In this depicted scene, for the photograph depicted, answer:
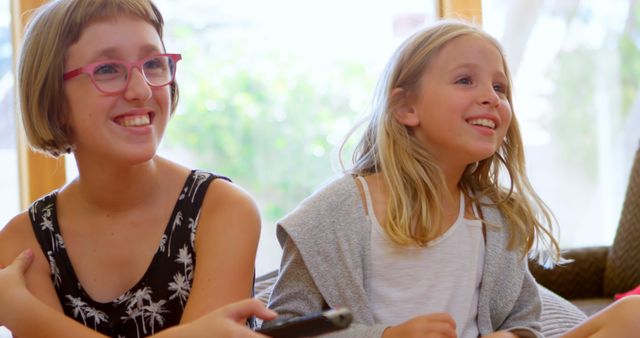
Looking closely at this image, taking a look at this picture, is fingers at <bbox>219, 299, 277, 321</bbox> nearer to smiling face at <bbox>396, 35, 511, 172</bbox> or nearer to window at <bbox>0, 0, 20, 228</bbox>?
smiling face at <bbox>396, 35, 511, 172</bbox>

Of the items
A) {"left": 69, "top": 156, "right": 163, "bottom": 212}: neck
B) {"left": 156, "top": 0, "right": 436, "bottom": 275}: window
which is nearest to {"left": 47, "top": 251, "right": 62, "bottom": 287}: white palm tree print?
{"left": 69, "top": 156, "right": 163, "bottom": 212}: neck

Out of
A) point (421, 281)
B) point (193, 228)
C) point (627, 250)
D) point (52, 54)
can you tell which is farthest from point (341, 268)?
point (627, 250)

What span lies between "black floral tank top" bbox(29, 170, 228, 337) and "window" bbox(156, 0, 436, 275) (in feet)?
4.17

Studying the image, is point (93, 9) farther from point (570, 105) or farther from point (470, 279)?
point (570, 105)

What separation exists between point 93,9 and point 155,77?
15cm

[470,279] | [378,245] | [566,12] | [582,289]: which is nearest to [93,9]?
[378,245]

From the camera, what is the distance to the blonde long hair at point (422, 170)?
1.68 meters

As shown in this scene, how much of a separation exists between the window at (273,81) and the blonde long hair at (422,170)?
3.34ft

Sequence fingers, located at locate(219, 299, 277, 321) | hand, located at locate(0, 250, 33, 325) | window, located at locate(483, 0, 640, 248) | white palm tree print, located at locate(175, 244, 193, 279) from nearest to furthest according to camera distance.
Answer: fingers, located at locate(219, 299, 277, 321) < hand, located at locate(0, 250, 33, 325) < white palm tree print, located at locate(175, 244, 193, 279) < window, located at locate(483, 0, 640, 248)

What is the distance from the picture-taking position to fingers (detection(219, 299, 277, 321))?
1261 mm

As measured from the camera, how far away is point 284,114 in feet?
9.56

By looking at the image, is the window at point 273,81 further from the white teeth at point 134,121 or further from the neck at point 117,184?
the white teeth at point 134,121

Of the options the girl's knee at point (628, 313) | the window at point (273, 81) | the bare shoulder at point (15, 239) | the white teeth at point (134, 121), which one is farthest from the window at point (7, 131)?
the girl's knee at point (628, 313)

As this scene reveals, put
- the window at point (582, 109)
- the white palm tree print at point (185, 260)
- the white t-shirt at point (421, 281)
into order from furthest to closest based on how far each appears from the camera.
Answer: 1. the window at point (582, 109)
2. the white t-shirt at point (421, 281)
3. the white palm tree print at point (185, 260)
